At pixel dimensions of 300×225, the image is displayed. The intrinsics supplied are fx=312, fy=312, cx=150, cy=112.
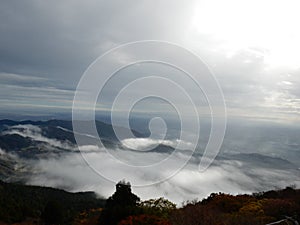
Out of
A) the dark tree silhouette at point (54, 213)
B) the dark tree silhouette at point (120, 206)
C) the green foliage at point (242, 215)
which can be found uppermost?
the green foliage at point (242, 215)

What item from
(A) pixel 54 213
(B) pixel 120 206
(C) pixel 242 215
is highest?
(C) pixel 242 215

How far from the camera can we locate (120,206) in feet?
72.9

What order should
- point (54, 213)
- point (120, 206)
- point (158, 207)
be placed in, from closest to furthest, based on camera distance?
point (120, 206)
point (158, 207)
point (54, 213)

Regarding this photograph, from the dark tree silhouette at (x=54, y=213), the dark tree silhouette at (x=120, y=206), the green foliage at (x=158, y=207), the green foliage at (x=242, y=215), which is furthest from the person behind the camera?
the dark tree silhouette at (x=54, y=213)

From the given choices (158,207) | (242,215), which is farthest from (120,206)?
(242,215)

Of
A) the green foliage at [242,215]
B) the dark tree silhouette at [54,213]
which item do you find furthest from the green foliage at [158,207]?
the dark tree silhouette at [54,213]

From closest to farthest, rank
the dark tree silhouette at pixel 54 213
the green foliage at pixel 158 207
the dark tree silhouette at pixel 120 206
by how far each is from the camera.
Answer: the dark tree silhouette at pixel 120 206 → the green foliage at pixel 158 207 → the dark tree silhouette at pixel 54 213

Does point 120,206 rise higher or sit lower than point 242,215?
lower

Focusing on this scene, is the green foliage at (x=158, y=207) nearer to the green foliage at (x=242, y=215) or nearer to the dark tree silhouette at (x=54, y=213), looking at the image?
the green foliage at (x=242, y=215)

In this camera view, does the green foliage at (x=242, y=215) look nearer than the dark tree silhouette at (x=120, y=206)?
Yes

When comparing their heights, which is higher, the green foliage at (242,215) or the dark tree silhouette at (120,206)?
the green foliage at (242,215)

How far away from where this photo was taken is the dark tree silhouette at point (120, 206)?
20859mm

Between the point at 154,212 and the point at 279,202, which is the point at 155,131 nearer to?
the point at 154,212

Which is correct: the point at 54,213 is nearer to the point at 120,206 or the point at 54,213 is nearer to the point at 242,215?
the point at 120,206
